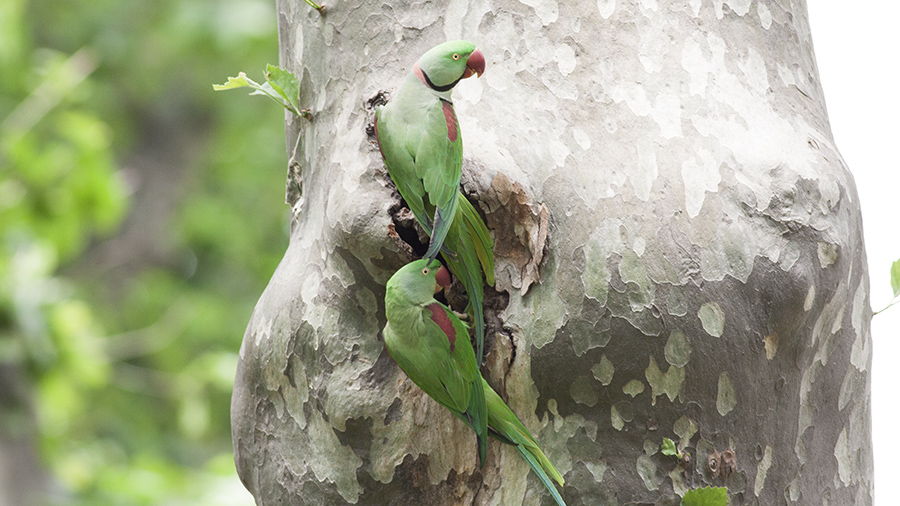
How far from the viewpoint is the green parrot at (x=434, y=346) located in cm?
65

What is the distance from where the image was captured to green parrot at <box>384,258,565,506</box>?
653 mm

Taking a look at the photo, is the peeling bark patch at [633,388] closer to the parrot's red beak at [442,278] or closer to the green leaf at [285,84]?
the parrot's red beak at [442,278]

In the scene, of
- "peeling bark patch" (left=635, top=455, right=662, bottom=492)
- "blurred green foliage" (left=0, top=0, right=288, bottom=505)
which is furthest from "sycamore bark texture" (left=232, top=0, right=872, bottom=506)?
"blurred green foliage" (left=0, top=0, right=288, bottom=505)

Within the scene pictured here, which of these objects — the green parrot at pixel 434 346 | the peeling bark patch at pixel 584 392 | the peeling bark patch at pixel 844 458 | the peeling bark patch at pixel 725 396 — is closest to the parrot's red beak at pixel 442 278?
the green parrot at pixel 434 346

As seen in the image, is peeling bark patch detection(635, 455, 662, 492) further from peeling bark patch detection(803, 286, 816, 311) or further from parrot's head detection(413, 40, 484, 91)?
parrot's head detection(413, 40, 484, 91)

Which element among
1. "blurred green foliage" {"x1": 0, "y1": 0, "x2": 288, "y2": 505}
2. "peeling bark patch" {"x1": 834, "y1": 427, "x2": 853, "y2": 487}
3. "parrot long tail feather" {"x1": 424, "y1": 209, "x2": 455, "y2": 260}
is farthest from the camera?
"blurred green foliage" {"x1": 0, "y1": 0, "x2": 288, "y2": 505}

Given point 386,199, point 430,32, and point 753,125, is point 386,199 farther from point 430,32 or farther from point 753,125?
point 753,125

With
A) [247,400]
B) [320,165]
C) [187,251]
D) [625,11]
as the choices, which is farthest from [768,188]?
[187,251]

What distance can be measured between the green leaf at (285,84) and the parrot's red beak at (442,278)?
299 mm

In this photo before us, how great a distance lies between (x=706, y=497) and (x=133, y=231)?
4588 mm

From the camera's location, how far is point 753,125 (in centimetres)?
71

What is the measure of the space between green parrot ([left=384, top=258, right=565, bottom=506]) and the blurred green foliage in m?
1.59

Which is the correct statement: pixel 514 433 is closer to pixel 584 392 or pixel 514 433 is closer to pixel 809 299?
pixel 584 392

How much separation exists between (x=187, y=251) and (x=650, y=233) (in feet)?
14.2
